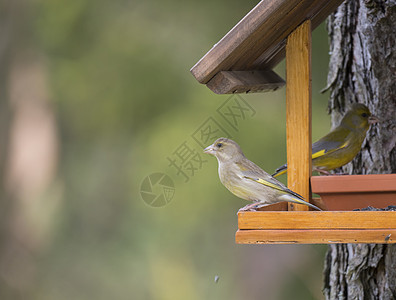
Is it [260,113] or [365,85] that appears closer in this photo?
[365,85]

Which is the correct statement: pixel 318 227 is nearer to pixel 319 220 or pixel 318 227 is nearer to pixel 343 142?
pixel 319 220

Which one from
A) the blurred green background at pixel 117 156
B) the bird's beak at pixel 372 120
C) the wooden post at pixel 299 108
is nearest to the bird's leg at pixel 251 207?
the wooden post at pixel 299 108

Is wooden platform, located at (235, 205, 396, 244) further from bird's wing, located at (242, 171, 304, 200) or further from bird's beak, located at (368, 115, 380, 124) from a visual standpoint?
bird's beak, located at (368, 115, 380, 124)

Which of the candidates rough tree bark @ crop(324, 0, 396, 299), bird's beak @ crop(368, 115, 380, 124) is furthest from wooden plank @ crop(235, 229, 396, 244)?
rough tree bark @ crop(324, 0, 396, 299)

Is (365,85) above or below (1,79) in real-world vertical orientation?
below

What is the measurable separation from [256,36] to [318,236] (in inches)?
35.7

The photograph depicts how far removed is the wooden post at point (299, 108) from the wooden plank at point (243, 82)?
0.75 ft

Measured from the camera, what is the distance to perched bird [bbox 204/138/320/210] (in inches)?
116

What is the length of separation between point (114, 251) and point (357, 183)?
18.7 ft

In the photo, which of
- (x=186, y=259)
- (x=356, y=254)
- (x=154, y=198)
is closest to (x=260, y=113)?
(x=154, y=198)

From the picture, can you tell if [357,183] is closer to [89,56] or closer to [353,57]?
[353,57]

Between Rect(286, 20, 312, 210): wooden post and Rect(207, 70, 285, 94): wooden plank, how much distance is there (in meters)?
0.23

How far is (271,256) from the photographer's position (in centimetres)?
766

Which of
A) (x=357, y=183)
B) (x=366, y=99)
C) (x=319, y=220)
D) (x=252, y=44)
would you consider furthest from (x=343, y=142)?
(x=319, y=220)
